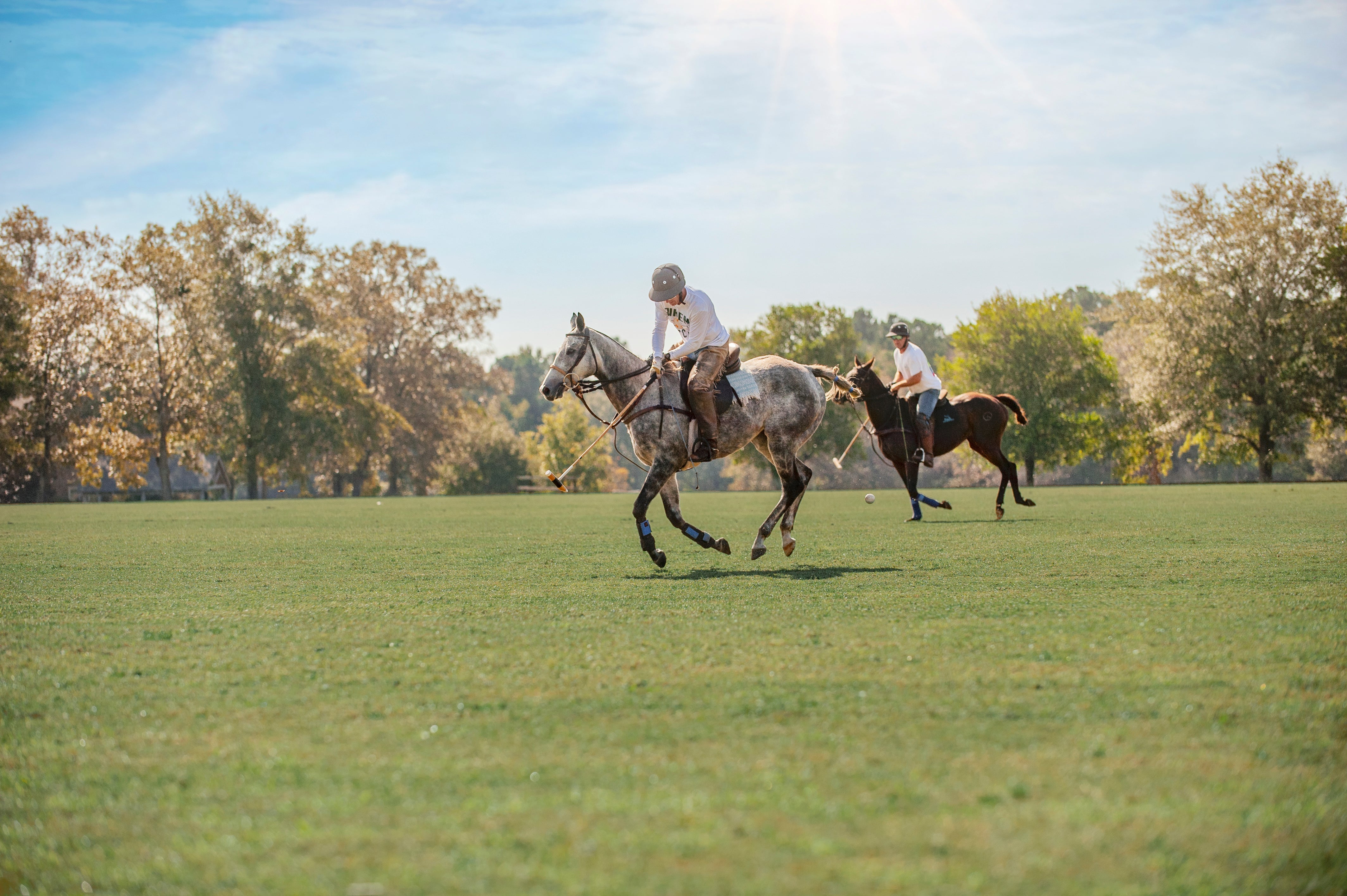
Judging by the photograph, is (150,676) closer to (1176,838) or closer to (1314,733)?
(1176,838)

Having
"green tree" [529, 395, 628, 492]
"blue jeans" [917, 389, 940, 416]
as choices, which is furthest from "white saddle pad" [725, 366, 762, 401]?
"green tree" [529, 395, 628, 492]

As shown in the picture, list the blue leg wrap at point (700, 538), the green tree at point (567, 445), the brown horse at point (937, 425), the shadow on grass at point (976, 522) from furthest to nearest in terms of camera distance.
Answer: the green tree at point (567, 445) → the brown horse at point (937, 425) → the shadow on grass at point (976, 522) → the blue leg wrap at point (700, 538)

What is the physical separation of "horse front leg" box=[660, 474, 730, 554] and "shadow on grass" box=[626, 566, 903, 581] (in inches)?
20.3

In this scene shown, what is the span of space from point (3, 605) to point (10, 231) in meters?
61.2

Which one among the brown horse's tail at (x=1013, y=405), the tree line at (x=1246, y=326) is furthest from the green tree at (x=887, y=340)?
the brown horse's tail at (x=1013, y=405)

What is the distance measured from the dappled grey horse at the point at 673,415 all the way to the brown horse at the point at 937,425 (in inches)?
→ 201

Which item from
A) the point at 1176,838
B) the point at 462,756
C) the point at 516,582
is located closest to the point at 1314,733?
the point at 1176,838

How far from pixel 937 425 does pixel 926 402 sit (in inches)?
23.2

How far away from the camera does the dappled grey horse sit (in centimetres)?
1077

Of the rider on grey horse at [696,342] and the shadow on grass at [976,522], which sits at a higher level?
the rider on grey horse at [696,342]

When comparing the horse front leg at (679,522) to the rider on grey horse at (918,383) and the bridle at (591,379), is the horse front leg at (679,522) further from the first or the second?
the rider on grey horse at (918,383)

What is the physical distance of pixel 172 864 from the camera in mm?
2789

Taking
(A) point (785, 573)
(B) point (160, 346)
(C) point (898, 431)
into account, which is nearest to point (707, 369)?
(A) point (785, 573)

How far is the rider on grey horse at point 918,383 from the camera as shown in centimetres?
1717
